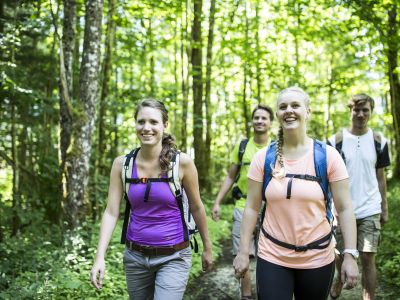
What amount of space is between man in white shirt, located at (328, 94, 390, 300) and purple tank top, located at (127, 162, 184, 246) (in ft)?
8.41

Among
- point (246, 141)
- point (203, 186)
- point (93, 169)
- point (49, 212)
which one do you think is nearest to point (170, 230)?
point (246, 141)

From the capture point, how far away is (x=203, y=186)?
17.5 meters

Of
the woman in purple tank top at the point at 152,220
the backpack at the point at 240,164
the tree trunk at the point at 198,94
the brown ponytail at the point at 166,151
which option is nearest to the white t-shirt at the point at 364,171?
the backpack at the point at 240,164

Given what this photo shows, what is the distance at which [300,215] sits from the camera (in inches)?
126

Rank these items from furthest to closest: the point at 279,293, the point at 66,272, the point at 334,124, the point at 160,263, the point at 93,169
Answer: the point at 334,124 < the point at 93,169 < the point at 66,272 < the point at 160,263 < the point at 279,293

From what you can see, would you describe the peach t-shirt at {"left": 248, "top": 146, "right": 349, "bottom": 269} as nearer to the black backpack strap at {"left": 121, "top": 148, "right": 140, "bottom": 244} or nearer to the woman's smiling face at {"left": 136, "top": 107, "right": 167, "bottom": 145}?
the woman's smiling face at {"left": 136, "top": 107, "right": 167, "bottom": 145}

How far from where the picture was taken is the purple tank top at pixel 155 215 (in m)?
3.65

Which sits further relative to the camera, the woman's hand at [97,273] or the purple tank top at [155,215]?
the purple tank top at [155,215]

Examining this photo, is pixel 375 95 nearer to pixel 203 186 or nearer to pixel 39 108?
pixel 203 186

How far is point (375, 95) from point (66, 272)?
88.2 feet

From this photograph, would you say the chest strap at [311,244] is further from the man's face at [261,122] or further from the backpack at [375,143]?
the man's face at [261,122]

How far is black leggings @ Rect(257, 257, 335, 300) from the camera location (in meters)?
3.27

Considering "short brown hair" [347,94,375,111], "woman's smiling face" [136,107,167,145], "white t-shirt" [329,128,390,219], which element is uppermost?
"short brown hair" [347,94,375,111]

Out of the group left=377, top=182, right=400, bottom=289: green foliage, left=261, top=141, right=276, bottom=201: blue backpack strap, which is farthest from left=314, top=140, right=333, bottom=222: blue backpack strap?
left=377, top=182, right=400, bottom=289: green foliage
